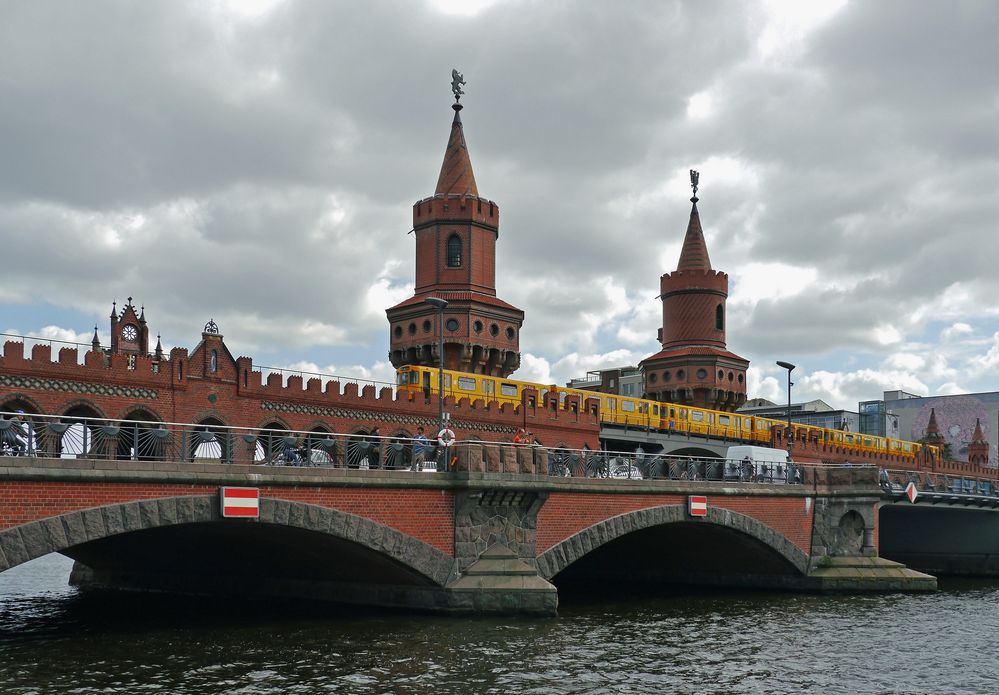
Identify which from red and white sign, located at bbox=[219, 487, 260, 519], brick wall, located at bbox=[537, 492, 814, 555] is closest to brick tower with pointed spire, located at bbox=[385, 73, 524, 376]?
brick wall, located at bbox=[537, 492, 814, 555]

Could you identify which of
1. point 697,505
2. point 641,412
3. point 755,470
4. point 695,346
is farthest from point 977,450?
A: point 697,505

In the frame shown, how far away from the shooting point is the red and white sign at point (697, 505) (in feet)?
121

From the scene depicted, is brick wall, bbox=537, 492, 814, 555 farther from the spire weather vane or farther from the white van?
the spire weather vane

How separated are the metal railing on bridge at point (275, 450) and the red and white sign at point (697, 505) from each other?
3.46ft

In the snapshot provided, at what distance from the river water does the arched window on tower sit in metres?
34.6

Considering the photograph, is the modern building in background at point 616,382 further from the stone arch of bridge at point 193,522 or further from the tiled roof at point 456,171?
the stone arch of bridge at point 193,522

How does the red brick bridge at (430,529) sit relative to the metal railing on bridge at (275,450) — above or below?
below

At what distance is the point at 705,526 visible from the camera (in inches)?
1550

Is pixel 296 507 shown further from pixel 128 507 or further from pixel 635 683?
pixel 635 683

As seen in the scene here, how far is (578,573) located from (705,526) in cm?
1055

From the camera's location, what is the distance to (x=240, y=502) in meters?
25.4

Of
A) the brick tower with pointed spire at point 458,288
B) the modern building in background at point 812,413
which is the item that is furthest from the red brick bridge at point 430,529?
the modern building in background at point 812,413

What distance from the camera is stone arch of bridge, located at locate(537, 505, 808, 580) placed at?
106ft

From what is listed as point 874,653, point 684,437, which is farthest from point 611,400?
point 874,653
